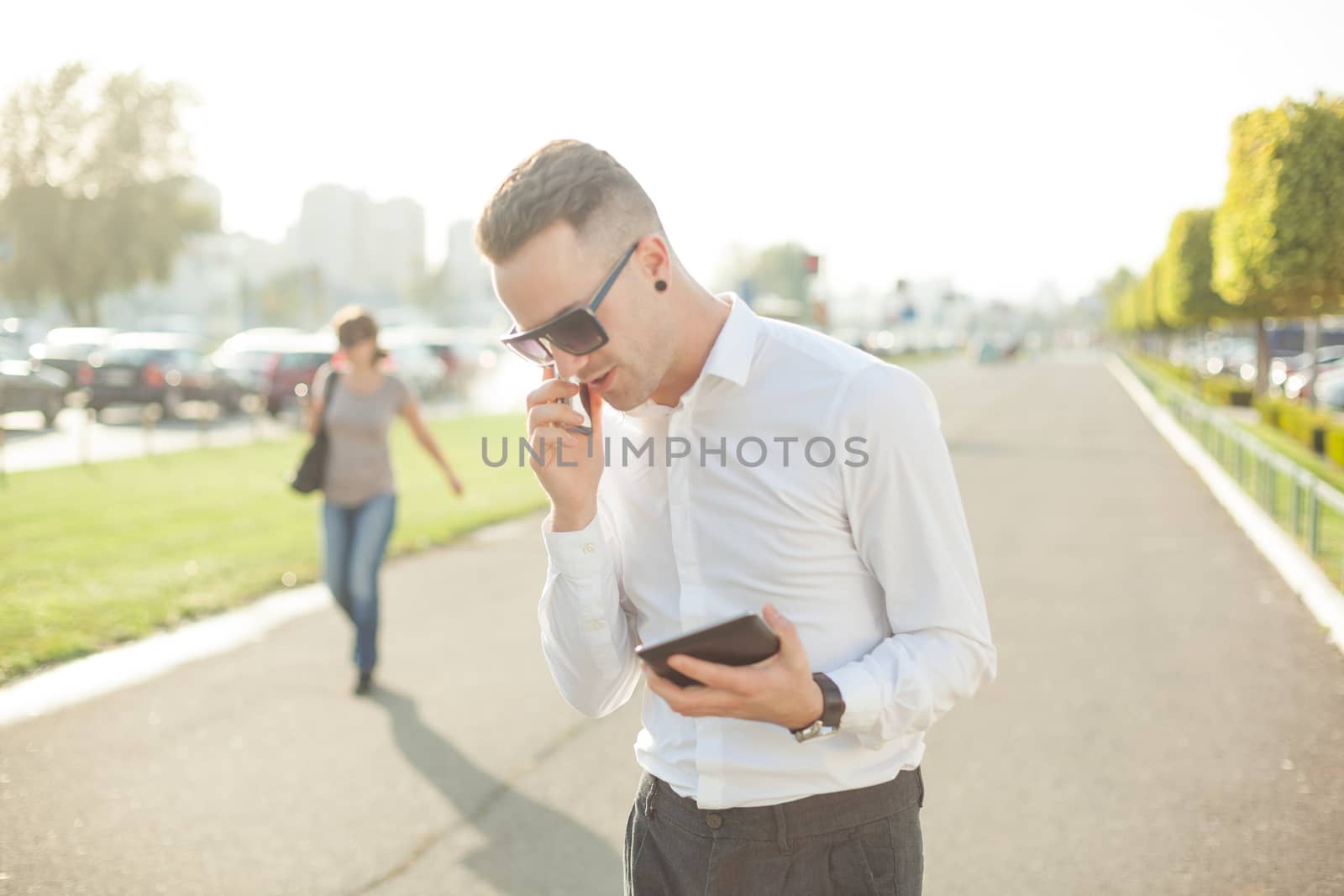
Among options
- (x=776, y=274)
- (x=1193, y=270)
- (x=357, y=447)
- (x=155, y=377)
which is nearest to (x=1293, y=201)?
(x=357, y=447)

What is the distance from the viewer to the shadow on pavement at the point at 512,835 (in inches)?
170

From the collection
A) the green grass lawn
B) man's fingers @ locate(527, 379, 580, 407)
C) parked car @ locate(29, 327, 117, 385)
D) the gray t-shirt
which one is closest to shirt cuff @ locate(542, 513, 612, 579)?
man's fingers @ locate(527, 379, 580, 407)

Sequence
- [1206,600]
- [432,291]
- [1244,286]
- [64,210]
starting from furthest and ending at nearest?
[432,291]
[64,210]
[1244,286]
[1206,600]

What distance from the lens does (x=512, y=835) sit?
4699 mm

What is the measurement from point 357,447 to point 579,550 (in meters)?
5.06

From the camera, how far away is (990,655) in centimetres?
A: 193

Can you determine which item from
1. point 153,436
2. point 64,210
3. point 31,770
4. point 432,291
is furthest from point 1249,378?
point 432,291

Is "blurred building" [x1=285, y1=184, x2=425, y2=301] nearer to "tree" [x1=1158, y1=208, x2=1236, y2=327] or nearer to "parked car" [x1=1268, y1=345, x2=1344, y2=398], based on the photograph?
"parked car" [x1=1268, y1=345, x2=1344, y2=398]

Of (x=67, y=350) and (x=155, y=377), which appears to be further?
(x=67, y=350)

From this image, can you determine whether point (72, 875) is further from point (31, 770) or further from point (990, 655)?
point (990, 655)

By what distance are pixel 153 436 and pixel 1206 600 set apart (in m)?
19.6

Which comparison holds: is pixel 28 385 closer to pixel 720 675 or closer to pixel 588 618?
pixel 588 618

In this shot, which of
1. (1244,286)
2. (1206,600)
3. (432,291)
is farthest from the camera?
(432,291)

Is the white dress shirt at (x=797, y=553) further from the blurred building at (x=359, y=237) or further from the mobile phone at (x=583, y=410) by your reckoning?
the blurred building at (x=359, y=237)
